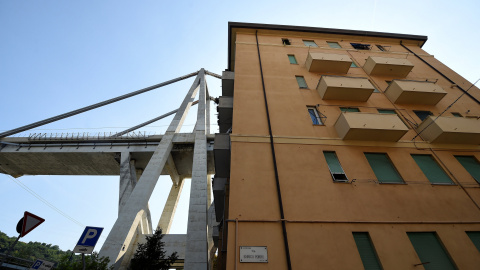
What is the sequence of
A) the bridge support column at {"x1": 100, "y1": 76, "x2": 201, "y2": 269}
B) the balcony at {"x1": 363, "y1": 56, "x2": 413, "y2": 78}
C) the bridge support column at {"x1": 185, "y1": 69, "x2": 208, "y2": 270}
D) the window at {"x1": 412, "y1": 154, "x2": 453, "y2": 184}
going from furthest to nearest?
the bridge support column at {"x1": 100, "y1": 76, "x2": 201, "y2": 269}, the bridge support column at {"x1": 185, "y1": 69, "x2": 208, "y2": 270}, the balcony at {"x1": 363, "y1": 56, "x2": 413, "y2": 78}, the window at {"x1": 412, "y1": 154, "x2": 453, "y2": 184}

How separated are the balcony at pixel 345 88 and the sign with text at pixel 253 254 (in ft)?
26.1

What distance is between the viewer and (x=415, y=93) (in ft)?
35.9

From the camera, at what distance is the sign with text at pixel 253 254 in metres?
5.70

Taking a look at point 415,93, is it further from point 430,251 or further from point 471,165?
point 430,251

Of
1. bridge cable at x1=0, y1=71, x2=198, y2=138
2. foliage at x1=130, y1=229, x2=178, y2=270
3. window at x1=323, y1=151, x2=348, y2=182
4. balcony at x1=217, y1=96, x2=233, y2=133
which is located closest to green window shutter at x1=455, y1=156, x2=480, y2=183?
window at x1=323, y1=151, x2=348, y2=182

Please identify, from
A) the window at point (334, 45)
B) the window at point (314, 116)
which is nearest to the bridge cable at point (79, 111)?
the window at point (334, 45)

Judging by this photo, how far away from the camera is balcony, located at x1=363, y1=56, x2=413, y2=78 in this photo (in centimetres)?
1284

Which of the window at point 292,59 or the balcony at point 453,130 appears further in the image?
the window at point 292,59

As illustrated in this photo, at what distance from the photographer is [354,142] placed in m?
9.06

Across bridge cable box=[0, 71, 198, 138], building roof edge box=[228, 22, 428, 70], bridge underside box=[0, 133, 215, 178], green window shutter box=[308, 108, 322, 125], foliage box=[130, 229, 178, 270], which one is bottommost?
foliage box=[130, 229, 178, 270]

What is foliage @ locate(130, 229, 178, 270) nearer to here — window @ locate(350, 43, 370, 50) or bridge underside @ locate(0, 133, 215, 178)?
bridge underside @ locate(0, 133, 215, 178)

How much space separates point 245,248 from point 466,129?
10.5 metres

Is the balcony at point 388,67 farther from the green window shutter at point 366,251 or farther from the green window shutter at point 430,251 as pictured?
the green window shutter at point 366,251

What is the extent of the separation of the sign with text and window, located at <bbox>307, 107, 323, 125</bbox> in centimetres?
612
